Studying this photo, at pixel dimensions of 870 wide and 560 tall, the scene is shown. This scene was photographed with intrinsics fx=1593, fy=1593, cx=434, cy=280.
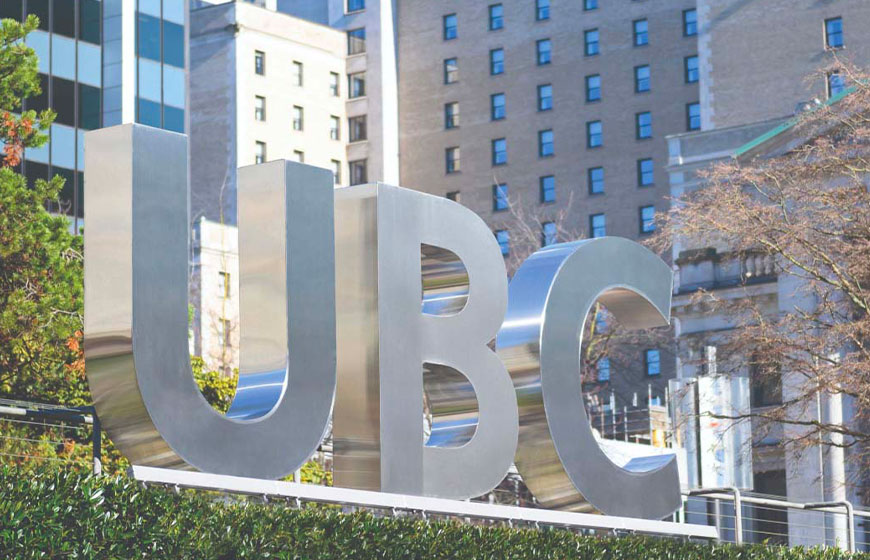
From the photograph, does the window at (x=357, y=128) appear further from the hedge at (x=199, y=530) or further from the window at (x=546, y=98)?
the hedge at (x=199, y=530)

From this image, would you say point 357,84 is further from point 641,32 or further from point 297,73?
point 641,32

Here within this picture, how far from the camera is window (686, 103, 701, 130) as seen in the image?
96375 mm

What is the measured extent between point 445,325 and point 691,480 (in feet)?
91.4

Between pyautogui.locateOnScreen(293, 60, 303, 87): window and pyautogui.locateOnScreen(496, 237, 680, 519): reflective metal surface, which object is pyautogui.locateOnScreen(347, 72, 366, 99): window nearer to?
pyautogui.locateOnScreen(293, 60, 303, 87): window

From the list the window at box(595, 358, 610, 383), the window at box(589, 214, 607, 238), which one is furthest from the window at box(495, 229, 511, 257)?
the window at box(595, 358, 610, 383)

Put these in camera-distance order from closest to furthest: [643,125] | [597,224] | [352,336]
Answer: [352,336], [643,125], [597,224]

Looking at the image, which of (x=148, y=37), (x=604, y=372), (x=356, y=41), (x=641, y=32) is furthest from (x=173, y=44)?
(x=356, y=41)

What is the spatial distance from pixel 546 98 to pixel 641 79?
6663 mm

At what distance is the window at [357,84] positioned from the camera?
108438mm

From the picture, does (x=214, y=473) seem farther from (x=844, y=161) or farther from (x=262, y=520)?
(x=844, y=161)

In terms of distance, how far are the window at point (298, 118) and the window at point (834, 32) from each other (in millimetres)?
39326

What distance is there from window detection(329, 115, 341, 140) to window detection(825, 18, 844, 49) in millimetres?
40384

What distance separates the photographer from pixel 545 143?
102438 mm

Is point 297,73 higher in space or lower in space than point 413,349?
higher
